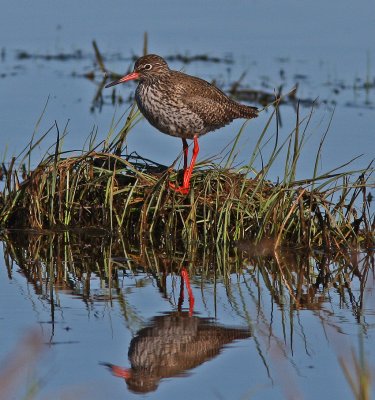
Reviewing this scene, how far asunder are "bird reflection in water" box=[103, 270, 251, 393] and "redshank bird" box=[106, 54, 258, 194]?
2.19 meters

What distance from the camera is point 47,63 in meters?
16.7

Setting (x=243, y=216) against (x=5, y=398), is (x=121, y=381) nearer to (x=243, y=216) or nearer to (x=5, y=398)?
(x=5, y=398)

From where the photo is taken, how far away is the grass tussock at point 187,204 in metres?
9.47

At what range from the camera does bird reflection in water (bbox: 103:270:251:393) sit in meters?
6.90

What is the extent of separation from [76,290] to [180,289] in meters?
0.77

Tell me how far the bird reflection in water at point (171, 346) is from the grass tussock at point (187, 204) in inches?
67.6

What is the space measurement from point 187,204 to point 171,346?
2.54m

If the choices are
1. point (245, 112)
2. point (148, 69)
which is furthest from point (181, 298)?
point (245, 112)

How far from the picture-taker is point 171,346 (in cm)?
738

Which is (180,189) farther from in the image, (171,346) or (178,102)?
(171,346)

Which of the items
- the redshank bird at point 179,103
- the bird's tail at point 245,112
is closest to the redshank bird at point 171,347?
the redshank bird at point 179,103

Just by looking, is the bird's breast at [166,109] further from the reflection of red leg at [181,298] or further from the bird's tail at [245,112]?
the reflection of red leg at [181,298]

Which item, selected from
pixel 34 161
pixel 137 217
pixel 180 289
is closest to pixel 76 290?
pixel 180 289

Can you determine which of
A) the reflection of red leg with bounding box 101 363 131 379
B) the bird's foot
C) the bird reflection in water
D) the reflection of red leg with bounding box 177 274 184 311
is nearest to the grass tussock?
the bird's foot
